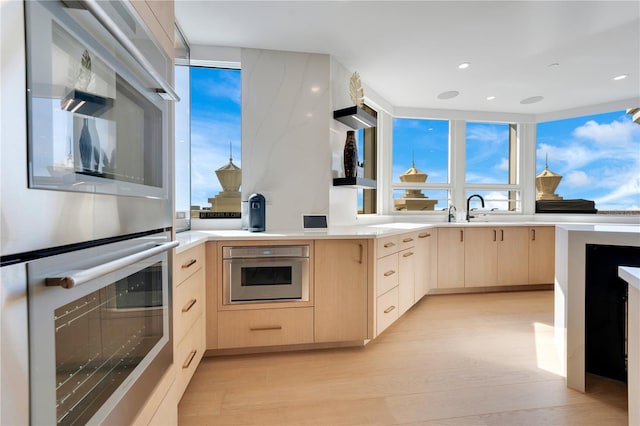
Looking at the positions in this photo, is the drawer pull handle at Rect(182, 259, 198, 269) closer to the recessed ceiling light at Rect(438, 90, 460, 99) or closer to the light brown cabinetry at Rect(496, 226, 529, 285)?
the recessed ceiling light at Rect(438, 90, 460, 99)

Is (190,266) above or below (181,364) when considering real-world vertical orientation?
above

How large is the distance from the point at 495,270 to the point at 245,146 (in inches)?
133

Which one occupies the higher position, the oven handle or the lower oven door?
the oven handle

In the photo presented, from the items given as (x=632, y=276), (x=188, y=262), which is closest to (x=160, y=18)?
(x=188, y=262)

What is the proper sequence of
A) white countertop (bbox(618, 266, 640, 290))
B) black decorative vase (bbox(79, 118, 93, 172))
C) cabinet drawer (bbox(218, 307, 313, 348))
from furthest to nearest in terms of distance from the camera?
1. cabinet drawer (bbox(218, 307, 313, 348))
2. white countertop (bbox(618, 266, 640, 290))
3. black decorative vase (bbox(79, 118, 93, 172))

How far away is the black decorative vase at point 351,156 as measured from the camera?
9.64 ft

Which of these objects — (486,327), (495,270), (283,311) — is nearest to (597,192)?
(495,270)

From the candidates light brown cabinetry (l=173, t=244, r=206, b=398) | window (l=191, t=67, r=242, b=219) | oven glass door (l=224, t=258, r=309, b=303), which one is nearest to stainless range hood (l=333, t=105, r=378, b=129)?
window (l=191, t=67, r=242, b=219)

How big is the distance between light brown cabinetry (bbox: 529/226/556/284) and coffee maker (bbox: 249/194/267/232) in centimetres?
349

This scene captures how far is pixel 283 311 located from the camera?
7.36 feet

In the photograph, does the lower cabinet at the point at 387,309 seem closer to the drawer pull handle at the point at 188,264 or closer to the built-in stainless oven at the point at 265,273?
the built-in stainless oven at the point at 265,273

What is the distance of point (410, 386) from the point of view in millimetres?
1858

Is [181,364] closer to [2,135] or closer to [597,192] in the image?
[2,135]

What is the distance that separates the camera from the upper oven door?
0.55 metres
